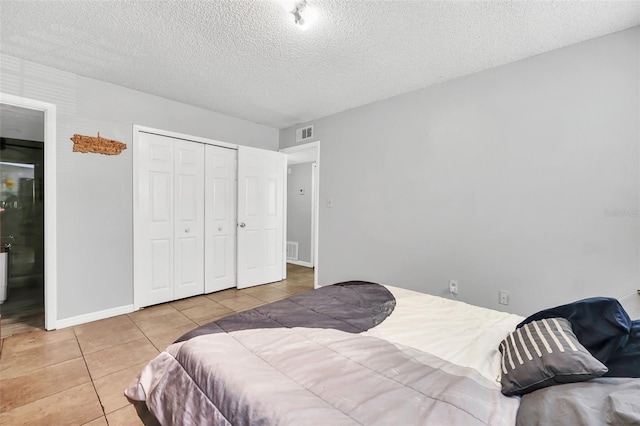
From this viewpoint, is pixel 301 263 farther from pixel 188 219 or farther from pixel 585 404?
pixel 585 404

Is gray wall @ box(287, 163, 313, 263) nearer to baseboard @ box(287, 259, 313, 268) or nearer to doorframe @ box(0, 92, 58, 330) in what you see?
baseboard @ box(287, 259, 313, 268)

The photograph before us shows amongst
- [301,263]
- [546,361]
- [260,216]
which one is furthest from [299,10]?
[301,263]

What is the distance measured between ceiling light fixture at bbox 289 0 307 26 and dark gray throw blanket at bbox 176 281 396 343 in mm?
1839

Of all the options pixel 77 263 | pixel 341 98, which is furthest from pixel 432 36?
pixel 77 263

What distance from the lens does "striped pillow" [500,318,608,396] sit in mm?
864

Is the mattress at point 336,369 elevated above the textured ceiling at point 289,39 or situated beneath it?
situated beneath

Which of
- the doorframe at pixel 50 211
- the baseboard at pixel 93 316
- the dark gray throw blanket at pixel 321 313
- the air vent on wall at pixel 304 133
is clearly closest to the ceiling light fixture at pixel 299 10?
the dark gray throw blanket at pixel 321 313

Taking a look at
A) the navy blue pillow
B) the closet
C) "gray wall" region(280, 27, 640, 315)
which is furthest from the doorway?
the navy blue pillow

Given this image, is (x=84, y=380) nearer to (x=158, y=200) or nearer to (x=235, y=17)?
(x=158, y=200)

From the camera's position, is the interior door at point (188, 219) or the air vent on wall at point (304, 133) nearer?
the interior door at point (188, 219)

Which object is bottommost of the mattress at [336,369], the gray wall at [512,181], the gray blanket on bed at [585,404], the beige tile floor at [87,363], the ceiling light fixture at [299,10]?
the beige tile floor at [87,363]

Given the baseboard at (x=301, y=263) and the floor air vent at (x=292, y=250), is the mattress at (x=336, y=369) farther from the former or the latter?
the floor air vent at (x=292, y=250)

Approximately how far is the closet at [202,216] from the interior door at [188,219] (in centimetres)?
1

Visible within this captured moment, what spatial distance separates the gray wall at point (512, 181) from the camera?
2.01 meters
